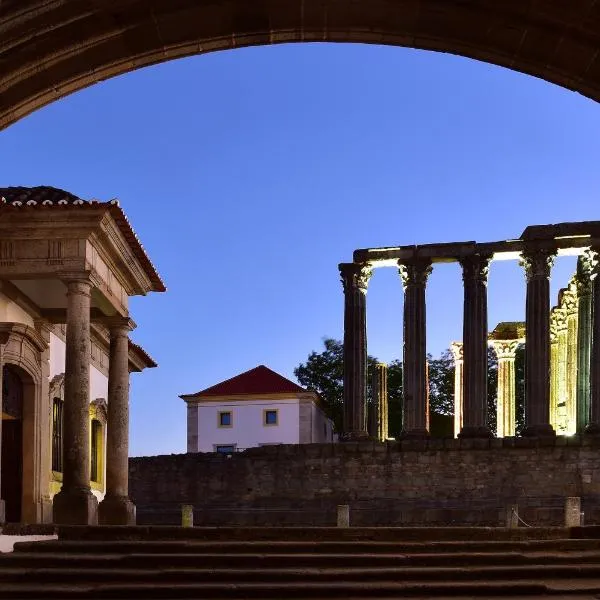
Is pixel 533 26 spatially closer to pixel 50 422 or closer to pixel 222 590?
pixel 222 590

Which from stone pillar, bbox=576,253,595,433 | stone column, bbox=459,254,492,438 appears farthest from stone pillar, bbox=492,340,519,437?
stone column, bbox=459,254,492,438

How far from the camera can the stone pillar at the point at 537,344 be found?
33688mm

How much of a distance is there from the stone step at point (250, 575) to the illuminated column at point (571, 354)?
2912cm

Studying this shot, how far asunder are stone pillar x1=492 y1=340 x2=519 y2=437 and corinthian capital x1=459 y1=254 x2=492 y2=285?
8489 mm

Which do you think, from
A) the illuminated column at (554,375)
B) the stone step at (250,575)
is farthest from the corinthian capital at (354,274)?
the stone step at (250,575)

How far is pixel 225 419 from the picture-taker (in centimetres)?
6078

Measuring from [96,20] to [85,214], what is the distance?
1037 cm

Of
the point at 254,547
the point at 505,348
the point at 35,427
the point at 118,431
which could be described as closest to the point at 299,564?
the point at 254,547

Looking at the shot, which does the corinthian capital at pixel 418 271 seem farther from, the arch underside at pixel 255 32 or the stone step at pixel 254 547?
the arch underside at pixel 255 32

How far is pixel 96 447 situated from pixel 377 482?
11364 mm

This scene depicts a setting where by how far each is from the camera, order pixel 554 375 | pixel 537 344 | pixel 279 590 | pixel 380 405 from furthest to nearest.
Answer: pixel 554 375
pixel 380 405
pixel 537 344
pixel 279 590

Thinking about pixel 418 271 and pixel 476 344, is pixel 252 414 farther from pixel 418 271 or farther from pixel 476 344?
pixel 476 344

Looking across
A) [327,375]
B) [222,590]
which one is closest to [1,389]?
[222,590]

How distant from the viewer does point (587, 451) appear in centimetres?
3192
